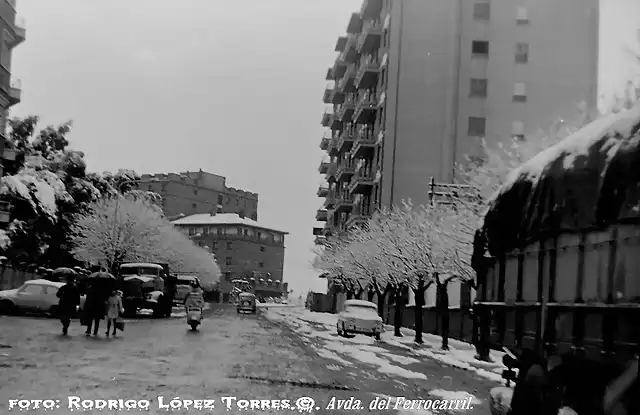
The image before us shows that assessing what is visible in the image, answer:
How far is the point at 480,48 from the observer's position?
58031mm

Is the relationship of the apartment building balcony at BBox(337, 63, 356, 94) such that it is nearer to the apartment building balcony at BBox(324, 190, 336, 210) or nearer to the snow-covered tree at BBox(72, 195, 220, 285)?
the apartment building balcony at BBox(324, 190, 336, 210)

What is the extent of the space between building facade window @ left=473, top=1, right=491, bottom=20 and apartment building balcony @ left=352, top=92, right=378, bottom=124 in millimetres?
11206

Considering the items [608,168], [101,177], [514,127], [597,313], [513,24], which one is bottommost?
[597,313]

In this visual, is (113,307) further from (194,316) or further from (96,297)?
(194,316)

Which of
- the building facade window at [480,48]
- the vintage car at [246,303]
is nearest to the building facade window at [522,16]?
the building facade window at [480,48]

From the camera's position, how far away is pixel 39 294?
3709cm

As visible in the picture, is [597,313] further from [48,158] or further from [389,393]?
[48,158]

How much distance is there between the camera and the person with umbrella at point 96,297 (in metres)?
24.8

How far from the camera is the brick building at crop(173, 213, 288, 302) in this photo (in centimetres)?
12838

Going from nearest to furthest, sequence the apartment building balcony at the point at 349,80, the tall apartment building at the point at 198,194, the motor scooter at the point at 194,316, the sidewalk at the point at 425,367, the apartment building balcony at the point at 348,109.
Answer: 1. the sidewalk at the point at 425,367
2. the motor scooter at the point at 194,316
3. the apartment building balcony at the point at 348,109
4. the apartment building balcony at the point at 349,80
5. the tall apartment building at the point at 198,194

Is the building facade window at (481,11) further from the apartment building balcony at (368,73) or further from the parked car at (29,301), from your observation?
the parked car at (29,301)

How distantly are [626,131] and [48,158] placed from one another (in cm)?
5693

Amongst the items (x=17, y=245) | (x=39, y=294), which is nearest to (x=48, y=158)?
(x=17, y=245)

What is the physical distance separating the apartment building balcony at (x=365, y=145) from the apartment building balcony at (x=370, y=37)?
702 centimetres
